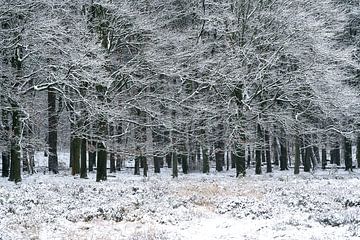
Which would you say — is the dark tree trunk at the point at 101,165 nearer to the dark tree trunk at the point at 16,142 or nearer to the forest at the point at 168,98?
the forest at the point at 168,98

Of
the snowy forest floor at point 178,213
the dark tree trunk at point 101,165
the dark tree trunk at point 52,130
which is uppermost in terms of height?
the dark tree trunk at point 52,130

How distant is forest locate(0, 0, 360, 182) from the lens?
2108 cm

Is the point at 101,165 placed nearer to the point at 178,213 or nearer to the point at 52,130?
the point at 52,130

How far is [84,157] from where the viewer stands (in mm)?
25578

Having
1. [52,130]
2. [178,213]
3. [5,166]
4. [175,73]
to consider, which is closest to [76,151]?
[52,130]

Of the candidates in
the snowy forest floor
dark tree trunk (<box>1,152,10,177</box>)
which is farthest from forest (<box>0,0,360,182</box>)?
the snowy forest floor

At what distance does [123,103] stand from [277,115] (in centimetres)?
859

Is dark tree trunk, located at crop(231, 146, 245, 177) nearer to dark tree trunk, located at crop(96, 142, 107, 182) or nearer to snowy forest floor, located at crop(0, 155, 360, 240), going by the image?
dark tree trunk, located at crop(96, 142, 107, 182)

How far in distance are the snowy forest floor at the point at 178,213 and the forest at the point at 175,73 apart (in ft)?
18.8

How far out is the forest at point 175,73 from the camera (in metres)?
21.1

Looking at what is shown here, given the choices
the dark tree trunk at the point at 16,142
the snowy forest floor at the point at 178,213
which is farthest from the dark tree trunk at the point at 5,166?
the snowy forest floor at the point at 178,213

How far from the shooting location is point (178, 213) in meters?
12.9

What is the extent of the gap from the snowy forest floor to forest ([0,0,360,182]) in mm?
5736

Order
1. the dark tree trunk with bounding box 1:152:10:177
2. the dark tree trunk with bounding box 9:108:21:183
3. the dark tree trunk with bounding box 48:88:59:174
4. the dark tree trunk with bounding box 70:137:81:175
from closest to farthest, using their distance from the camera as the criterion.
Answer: the dark tree trunk with bounding box 9:108:21:183
the dark tree trunk with bounding box 70:137:81:175
the dark tree trunk with bounding box 48:88:59:174
the dark tree trunk with bounding box 1:152:10:177
